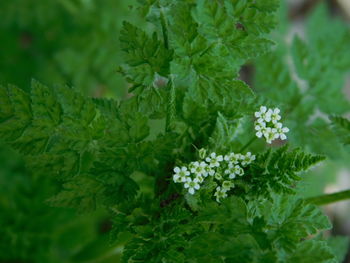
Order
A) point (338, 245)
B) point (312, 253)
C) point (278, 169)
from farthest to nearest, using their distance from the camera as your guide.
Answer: point (338, 245) < point (278, 169) < point (312, 253)

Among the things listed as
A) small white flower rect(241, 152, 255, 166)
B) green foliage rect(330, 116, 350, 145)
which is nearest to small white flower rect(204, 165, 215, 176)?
small white flower rect(241, 152, 255, 166)

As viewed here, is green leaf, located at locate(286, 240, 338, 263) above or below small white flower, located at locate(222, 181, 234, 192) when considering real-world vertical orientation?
below

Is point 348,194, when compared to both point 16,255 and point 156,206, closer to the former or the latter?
point 156,206

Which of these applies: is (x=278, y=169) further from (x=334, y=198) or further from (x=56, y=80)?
(x=56, y=80)

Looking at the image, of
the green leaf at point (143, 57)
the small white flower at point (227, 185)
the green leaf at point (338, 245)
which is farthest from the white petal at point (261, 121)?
the green leaf at point (338, 245)

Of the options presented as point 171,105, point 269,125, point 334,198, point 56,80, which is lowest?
point 334,198

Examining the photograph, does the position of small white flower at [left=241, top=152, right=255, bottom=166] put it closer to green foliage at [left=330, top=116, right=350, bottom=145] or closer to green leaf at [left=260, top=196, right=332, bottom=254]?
green leaf at [left=260, top=196, right=332, bottom=254]

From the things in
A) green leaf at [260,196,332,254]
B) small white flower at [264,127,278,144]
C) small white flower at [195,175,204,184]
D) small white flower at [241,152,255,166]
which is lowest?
green leaf at [260,196,332,254]

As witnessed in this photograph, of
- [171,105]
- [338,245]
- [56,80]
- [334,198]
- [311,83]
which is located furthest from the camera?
[56,80]

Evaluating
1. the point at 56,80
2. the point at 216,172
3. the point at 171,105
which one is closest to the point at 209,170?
the point at 216,172
